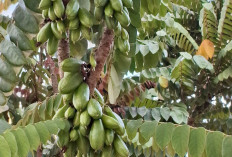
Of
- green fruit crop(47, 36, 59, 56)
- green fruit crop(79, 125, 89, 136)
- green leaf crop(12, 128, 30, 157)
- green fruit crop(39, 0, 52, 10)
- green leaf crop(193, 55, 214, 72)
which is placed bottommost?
green leaf crop(193, 55, 214, 72)

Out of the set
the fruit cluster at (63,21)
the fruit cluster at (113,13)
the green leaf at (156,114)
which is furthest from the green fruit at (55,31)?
the green leaf at (156,114)

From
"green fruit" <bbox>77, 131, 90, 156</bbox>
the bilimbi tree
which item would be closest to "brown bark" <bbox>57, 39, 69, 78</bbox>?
the bilimbi tree

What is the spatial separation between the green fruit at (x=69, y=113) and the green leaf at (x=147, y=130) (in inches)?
10.8

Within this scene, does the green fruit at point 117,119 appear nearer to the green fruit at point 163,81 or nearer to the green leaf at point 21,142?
the green leaf at point 21,142

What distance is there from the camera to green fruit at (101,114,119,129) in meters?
0.89

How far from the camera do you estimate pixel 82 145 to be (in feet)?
2.92

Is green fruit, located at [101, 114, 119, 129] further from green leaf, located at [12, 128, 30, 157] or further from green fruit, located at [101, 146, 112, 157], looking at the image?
green leaf, located at [12, 128, 30, 157]

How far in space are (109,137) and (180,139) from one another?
27cm

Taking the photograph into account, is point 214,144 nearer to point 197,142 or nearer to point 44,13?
point 197,142

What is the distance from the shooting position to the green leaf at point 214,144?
1.04 metres

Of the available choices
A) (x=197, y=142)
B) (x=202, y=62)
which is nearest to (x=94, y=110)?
(x=197, y=142)

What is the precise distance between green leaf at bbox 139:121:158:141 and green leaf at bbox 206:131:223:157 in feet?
0.52

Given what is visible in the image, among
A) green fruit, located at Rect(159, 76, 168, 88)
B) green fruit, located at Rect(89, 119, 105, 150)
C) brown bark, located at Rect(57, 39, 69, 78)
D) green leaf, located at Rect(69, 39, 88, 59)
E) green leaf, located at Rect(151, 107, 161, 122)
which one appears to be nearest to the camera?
green fruit, located at Rect(89, 119, 105, 150)

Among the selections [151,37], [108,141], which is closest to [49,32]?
[108,141]
